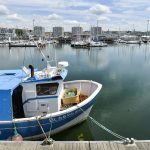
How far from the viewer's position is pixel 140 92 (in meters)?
22.8

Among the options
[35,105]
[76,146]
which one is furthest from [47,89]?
[76,146]

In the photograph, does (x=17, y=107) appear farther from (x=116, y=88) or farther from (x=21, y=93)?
(x=116, y=88)

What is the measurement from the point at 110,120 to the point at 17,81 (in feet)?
19.9

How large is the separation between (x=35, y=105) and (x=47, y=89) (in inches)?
35.8

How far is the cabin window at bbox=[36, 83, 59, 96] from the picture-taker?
43.0ft

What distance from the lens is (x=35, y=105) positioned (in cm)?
1312

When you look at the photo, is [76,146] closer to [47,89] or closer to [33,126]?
[33,126]

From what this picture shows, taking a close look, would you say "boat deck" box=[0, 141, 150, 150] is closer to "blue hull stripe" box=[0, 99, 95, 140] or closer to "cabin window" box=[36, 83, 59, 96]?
"blue hull stripe" box=[0, 99, 95, 140]

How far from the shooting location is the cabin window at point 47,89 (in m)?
13.1

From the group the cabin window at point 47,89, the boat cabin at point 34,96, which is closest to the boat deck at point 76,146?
the boat cabin at point 34,96

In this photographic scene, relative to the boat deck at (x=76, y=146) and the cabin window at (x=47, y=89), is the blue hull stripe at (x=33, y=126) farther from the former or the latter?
the boat deck at (x=76, y=146)

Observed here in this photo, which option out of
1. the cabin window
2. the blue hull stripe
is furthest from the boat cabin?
the blue hull stripe

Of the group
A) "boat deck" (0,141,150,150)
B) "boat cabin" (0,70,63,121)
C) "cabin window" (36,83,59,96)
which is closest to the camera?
"boat deck" (0,141,150,150)

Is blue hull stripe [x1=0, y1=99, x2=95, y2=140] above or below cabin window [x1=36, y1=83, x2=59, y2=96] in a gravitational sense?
below
